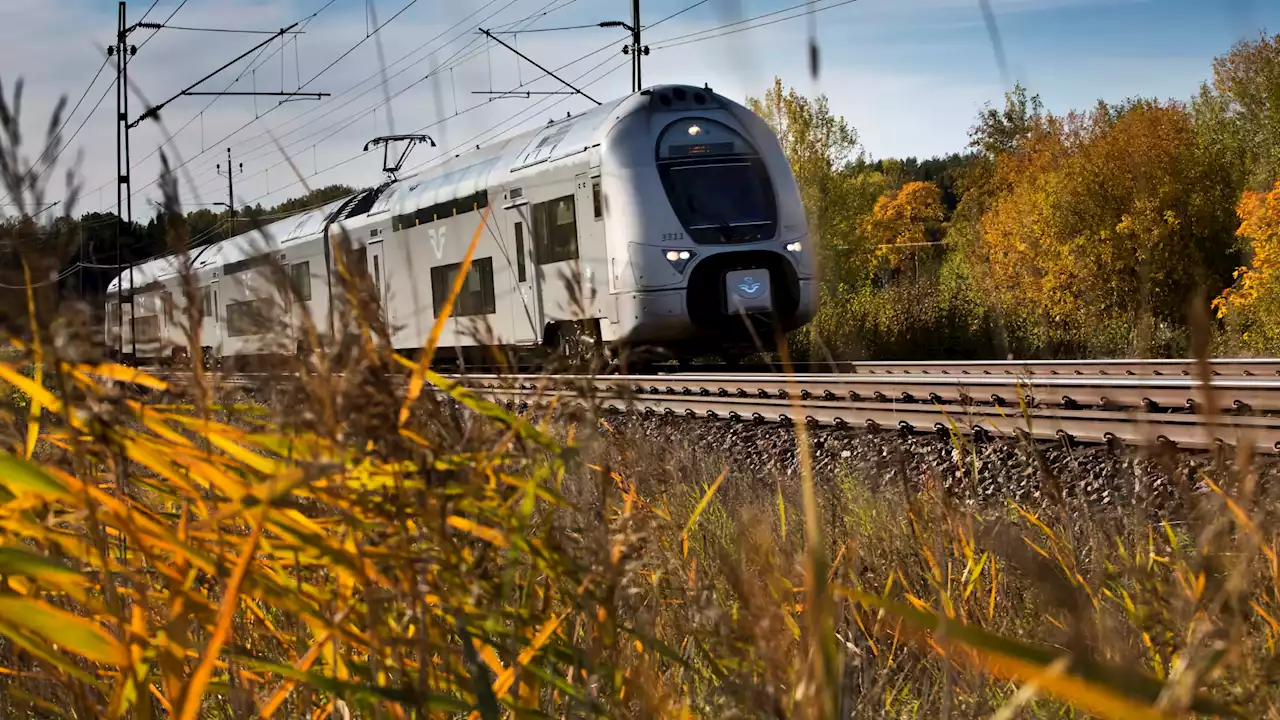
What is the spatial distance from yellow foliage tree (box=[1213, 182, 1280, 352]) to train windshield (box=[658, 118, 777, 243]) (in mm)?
13589

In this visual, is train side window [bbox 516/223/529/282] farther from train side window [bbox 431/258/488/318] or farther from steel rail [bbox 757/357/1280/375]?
steel rail [bbox 757/357/1280/375]

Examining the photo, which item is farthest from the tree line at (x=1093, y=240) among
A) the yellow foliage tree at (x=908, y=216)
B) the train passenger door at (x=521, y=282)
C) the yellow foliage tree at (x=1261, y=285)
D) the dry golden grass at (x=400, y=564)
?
the yellow foliage tree at (x=908, y=216)

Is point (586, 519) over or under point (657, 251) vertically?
under

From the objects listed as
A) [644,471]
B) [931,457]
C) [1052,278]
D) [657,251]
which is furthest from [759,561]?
[1052,278]

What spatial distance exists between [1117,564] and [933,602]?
876 mm

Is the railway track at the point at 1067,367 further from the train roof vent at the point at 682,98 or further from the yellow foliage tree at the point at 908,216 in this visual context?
the yellow foliage tree at the point at 908,216

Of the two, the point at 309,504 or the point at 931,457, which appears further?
the point at 931,457

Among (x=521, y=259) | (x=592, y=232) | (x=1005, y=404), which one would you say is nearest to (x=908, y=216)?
(x=521, y=259)

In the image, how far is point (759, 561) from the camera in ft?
3.32

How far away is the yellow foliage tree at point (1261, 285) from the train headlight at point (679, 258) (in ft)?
47.5

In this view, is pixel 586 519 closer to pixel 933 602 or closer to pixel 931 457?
pixel 933 602

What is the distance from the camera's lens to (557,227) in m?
13.1

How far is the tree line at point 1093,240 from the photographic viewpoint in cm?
2164

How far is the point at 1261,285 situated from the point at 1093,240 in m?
9.30
